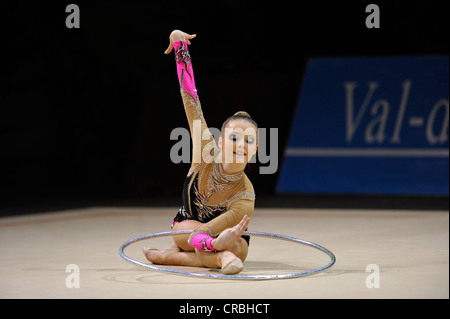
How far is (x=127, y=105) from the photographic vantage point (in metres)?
10.6

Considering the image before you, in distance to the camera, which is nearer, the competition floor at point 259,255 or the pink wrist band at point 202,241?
the competition floor at point 259,255

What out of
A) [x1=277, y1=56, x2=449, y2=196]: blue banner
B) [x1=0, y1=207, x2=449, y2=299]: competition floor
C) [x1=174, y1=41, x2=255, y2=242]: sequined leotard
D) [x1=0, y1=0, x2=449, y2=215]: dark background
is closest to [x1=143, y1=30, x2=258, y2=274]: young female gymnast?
[x1=174, y1=41, x2=255, y2=242]: sequined leotard

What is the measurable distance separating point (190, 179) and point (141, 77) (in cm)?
607

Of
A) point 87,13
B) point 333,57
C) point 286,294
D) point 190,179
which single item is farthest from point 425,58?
point 286,294

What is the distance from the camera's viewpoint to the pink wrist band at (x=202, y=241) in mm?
3941

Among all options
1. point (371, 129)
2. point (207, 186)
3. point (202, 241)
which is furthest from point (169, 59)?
point (202, 241)

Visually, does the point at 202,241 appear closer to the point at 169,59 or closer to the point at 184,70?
the point at 184,70

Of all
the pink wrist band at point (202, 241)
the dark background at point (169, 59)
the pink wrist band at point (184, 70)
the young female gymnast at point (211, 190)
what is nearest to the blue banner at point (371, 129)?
the dark background at point (169, 59)

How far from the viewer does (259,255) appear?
192 inches

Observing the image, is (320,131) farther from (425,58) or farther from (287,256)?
(287,256)

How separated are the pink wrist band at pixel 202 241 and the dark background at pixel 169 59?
447 centimetres

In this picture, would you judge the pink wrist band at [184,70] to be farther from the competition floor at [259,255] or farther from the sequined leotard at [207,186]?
the competition floor at [259,255]

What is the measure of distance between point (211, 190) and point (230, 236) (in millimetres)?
439

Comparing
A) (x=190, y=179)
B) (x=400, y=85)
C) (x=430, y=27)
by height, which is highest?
(x=430, y=27)
